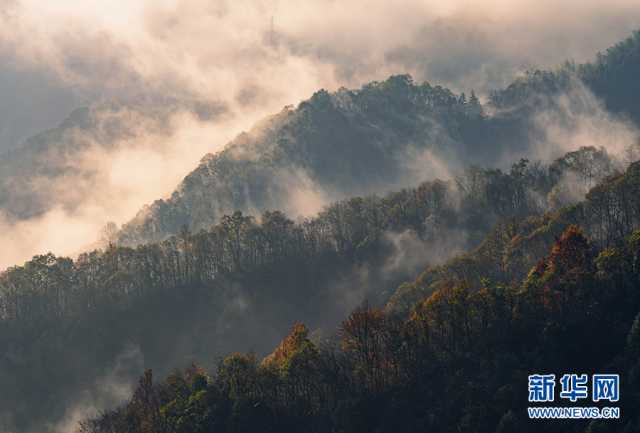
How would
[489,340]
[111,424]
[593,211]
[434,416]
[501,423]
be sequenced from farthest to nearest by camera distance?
[593,211]
[111,424]
[489,340]
[434,416]
[501,423]

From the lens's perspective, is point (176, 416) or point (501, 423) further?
point (176, 416)

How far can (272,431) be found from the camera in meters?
→ 137

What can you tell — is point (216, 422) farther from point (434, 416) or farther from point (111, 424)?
point (434, 416)

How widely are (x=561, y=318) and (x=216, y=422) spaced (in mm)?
61595

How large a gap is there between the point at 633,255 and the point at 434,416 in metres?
45.9

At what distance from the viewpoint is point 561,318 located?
138000 millimetres

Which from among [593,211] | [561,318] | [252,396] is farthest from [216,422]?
Result: [593,211]

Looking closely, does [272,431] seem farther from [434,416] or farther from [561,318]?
[561,318]

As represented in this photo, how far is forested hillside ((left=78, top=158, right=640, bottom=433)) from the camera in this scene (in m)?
130

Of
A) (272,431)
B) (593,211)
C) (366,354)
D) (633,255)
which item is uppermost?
(593,211)

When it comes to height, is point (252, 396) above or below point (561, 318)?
below

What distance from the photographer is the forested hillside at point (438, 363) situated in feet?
426

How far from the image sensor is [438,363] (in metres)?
142

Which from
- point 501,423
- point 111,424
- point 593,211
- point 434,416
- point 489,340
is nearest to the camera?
point 501,423
